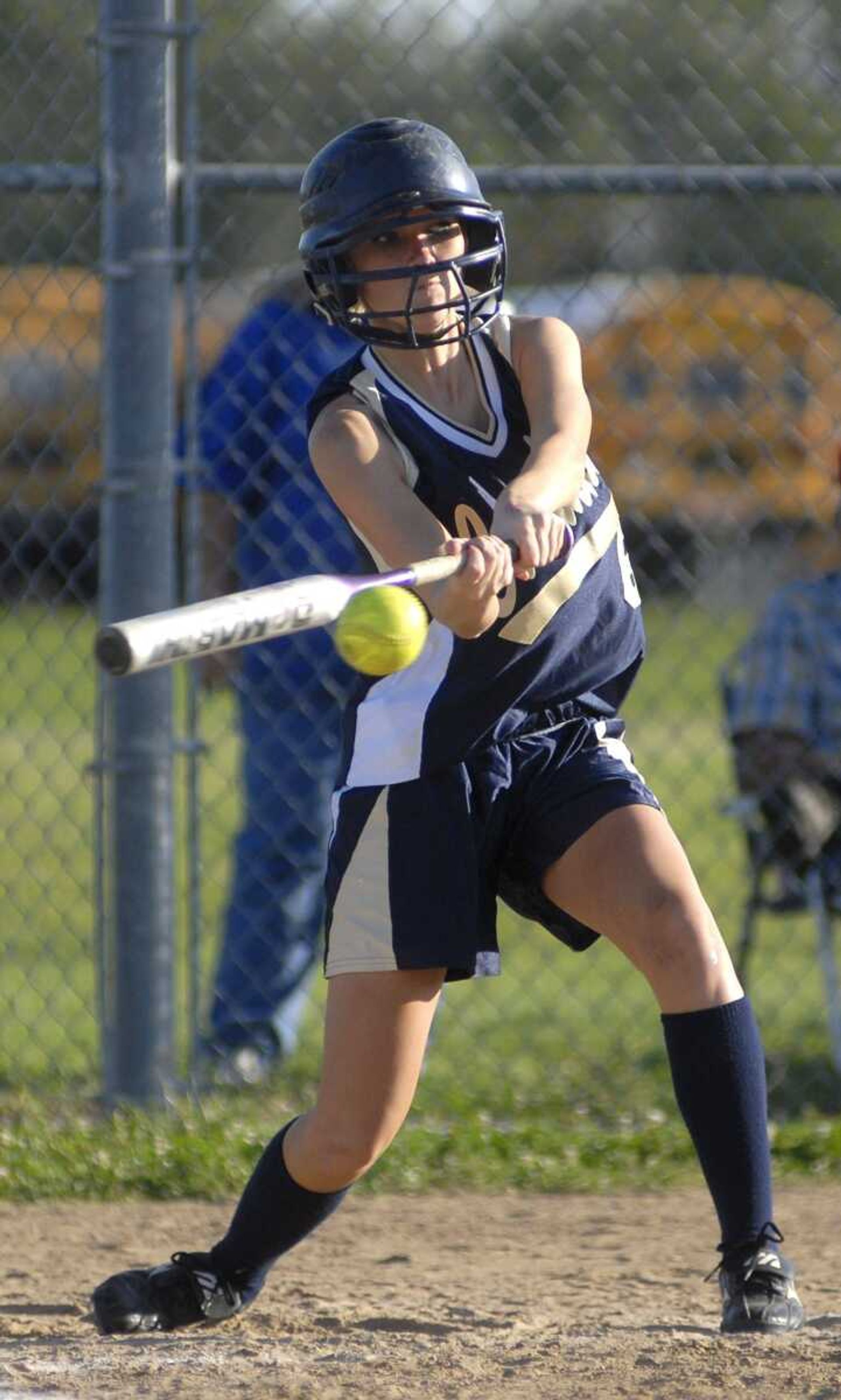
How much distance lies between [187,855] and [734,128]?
93.2 inches

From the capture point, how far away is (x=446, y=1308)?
135 inches

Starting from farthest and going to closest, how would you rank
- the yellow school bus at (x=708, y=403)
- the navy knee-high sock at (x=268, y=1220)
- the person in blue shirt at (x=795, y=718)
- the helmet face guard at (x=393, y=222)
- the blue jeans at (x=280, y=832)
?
the yellow school bus at (x=708, y=403), the blue jeans at (x=280, y=832), the person in blue shirt at (x=795, y=718), the navy knee-high sock at (x=268, y=1220), the helmet face guard at (x=393, y=222)

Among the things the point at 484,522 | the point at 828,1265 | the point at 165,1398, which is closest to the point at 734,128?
the point at 484,522

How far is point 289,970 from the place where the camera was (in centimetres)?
519

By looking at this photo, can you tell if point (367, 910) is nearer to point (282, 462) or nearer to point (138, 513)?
point (138, 513)

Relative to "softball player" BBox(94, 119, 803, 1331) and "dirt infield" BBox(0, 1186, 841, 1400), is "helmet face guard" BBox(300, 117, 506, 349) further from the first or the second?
"dirt infield" BBox(0, 1186, 841, 1400)

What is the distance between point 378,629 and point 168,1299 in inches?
55.6

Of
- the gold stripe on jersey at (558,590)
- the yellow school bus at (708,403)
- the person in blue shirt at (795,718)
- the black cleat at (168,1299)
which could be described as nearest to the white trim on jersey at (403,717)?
the gold stripe on jersey at (558,590)

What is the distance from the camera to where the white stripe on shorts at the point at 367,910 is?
305cm

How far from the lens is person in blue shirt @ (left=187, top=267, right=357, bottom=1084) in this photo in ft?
16.6

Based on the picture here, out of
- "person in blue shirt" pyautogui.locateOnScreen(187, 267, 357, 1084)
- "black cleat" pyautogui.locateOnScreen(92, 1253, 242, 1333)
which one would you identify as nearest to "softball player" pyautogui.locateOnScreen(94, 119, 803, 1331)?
"black cleat" pyautogui.locateOnScreen(92, 1253, 242, 1333)

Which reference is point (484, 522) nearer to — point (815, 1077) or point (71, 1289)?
point (71, 1289)

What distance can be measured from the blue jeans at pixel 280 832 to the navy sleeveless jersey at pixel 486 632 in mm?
2003

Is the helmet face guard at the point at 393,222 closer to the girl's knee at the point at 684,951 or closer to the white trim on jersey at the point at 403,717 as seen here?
the white trim on jersey at the point at 403,717
